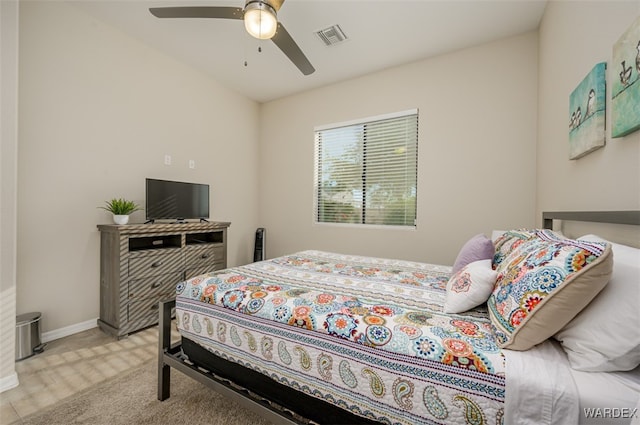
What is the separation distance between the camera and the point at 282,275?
1763 millimetres

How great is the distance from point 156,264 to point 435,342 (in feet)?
8.60

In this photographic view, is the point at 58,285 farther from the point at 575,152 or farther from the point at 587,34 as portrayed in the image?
the point at 587,34

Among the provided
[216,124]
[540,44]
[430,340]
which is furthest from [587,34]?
[216,124]

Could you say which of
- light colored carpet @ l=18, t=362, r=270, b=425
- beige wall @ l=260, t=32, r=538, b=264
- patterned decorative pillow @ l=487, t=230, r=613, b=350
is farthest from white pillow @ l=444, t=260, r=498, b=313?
beige wall @ l=260, t=32, r=538, b=264

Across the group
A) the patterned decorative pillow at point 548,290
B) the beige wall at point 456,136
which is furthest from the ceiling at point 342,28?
the patterned decorative pillow at point 548,290

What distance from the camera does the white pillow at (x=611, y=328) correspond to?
28.5 inches

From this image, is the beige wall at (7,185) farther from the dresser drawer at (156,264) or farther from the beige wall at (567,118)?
the beige wall at (567,118)

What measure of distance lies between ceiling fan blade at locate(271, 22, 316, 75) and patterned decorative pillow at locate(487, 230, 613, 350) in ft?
6.51

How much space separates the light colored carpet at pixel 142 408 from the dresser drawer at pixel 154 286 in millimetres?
866

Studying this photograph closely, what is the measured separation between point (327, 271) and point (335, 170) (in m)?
2.22

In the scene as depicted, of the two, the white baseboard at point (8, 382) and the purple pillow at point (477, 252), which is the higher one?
the purple pillow at point (477, 252)

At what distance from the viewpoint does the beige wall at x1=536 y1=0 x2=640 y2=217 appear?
1185 millimetres

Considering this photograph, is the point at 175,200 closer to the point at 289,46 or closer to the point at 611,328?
the point at 289,46

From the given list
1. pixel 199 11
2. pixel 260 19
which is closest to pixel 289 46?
pixel 260 19
